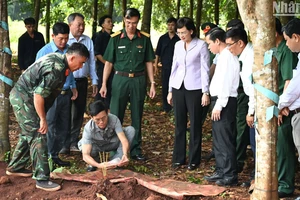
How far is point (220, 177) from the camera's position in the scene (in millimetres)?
6359

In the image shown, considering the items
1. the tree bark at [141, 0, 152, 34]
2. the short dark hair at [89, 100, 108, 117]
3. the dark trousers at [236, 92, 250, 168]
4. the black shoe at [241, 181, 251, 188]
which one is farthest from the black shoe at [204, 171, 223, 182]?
the tree bark at [141, 0, 152, 34]

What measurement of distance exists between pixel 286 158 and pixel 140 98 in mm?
2688

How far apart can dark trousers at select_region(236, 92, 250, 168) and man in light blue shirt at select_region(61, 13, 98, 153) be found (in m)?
2.40

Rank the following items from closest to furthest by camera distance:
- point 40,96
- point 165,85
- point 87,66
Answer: point 40,96 < point 87,66 < point 165,85

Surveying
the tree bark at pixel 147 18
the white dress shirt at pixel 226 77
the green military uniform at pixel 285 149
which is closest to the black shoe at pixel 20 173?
the white dress shirt at pixel 226 77

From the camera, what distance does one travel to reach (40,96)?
227 inches

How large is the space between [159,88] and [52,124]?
8.32m

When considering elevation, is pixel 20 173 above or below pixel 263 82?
below

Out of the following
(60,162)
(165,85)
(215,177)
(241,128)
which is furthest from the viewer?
(165,85)

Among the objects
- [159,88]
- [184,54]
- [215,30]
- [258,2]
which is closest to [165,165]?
[184,54]

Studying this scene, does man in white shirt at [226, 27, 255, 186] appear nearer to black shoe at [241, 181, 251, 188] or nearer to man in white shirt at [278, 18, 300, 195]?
black shoe at [241, 181, 251, 188]

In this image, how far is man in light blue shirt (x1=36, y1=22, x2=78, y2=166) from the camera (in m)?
7.14

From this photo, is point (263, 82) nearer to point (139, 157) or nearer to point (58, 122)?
point (139, 157)

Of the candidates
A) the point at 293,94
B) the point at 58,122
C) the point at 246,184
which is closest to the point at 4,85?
the point at 58,122
